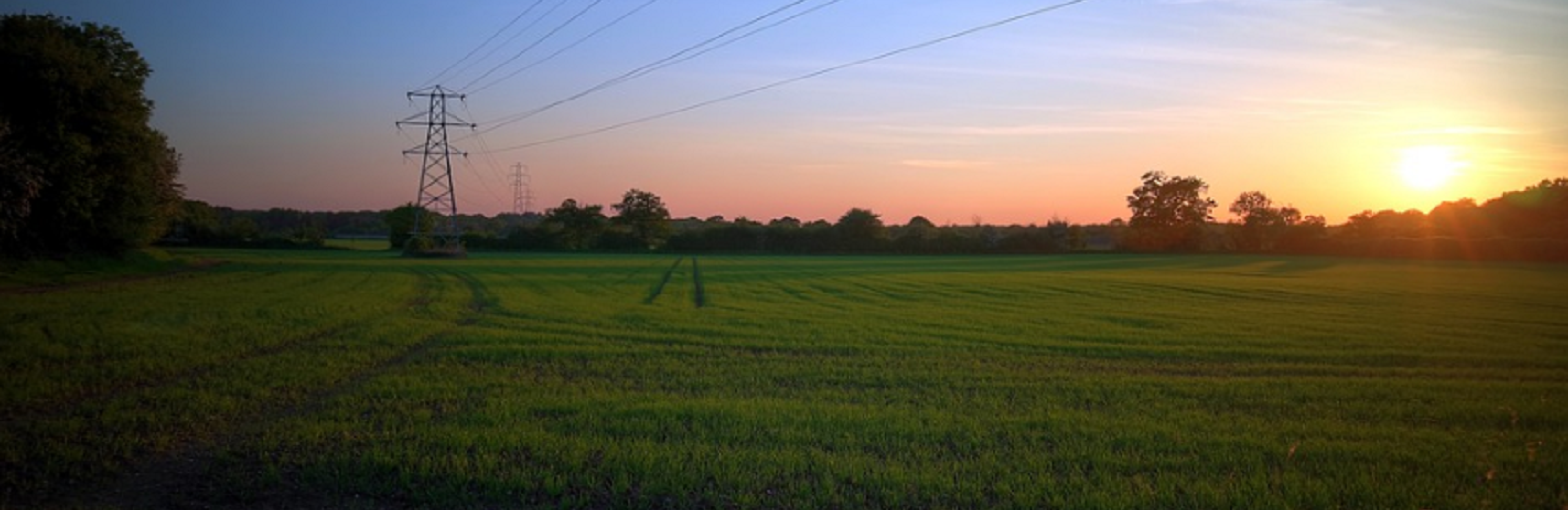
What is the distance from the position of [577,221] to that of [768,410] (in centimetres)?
8699

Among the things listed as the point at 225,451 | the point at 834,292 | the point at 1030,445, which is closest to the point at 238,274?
the point at 834,292

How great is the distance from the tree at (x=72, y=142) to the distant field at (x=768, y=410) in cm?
1261

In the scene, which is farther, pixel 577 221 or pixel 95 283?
pixel 577 221

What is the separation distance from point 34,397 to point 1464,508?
14.3 m

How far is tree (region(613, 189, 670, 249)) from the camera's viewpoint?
91.2m

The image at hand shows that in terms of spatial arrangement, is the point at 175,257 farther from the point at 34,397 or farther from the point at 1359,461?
the point at 1359,461

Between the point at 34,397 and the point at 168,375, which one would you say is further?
the point at 168,375

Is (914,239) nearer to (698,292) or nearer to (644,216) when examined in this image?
(644,216)

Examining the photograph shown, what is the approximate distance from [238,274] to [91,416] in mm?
28381

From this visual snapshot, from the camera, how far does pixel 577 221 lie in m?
91.2

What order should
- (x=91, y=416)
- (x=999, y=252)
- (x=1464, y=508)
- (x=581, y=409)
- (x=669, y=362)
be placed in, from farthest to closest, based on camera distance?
(x=999, y=252)
(x=669, y=362)
(x=581, y=409)
(x=91, y=416)
(x=1464, y=508)

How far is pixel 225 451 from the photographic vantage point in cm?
664

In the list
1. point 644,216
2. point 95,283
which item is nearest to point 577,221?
point 644,216

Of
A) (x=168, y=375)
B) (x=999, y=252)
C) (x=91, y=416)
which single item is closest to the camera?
(x=91, y=416)
